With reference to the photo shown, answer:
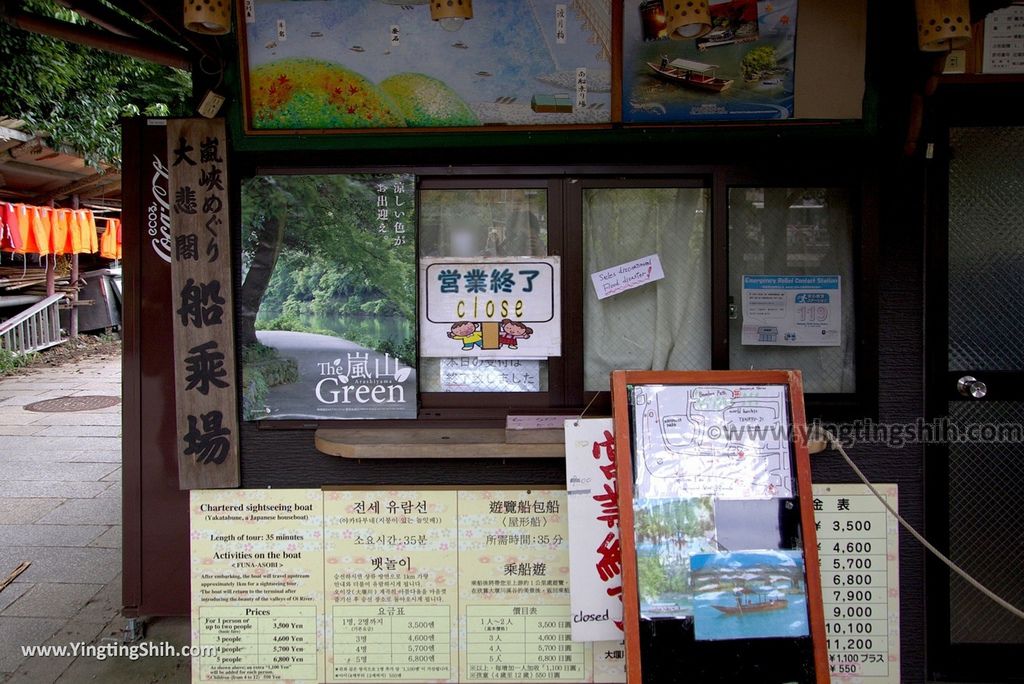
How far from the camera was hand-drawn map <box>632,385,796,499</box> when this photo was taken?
3.14 metres

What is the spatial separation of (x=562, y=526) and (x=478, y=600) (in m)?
0.57

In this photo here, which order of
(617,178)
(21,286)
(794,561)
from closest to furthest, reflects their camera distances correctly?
(794,561) → (617,178) → (21,286)

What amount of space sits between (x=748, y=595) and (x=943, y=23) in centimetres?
245

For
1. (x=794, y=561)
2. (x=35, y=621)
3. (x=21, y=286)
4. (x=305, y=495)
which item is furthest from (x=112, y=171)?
(x=794, y=561)

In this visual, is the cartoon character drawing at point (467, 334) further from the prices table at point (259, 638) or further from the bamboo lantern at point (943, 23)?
the bamboo lantern at point (943, 23)

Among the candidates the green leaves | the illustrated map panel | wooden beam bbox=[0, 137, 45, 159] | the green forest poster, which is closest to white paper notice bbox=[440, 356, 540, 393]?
the green forest poster

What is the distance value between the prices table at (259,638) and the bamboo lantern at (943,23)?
12.8 feet

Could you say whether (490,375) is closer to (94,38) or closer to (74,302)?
(94,38)

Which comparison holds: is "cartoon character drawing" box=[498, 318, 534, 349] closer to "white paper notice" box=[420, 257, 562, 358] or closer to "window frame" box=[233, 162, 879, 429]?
"white paper notice" box=[420, 257, 562, 358]

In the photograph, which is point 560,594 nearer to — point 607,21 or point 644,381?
point 644,381

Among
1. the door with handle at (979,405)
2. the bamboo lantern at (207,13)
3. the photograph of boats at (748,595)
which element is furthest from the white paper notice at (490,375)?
the door with handle at (979,405)

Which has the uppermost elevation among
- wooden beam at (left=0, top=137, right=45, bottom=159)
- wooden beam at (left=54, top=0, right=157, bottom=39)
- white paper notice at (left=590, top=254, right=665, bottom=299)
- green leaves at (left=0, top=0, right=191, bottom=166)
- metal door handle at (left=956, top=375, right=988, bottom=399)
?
green leaves at (left=0, top=0, right=191, bottom=166)

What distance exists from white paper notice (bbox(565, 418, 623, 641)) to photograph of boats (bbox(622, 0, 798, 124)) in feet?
5.24

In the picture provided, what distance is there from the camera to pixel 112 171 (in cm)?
1414
